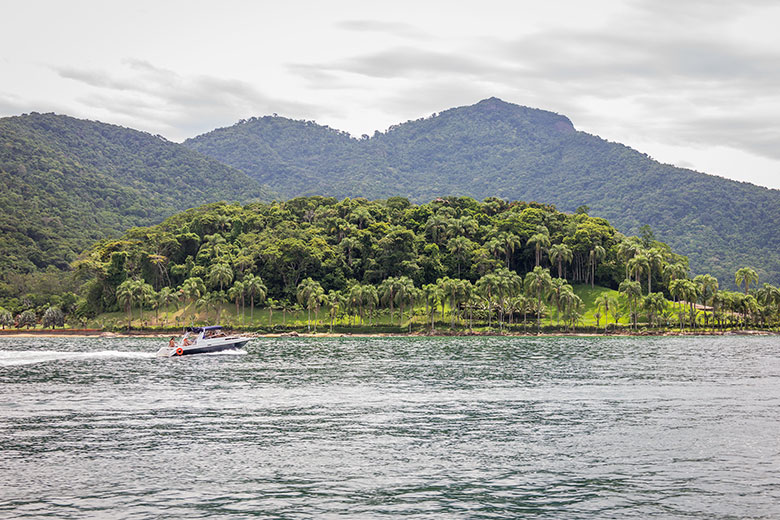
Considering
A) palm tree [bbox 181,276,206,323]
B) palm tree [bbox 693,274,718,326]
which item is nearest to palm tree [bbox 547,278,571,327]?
palm tree [bbox 693,274,718,326]

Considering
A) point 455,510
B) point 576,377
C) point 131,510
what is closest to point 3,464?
point 131,510

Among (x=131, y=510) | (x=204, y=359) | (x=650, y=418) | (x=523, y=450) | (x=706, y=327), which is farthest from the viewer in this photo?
(x=706, y=327)

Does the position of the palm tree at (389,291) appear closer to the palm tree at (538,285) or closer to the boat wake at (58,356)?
the palm tree at (538,285)

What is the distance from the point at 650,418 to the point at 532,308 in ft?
437

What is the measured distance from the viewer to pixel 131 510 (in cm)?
2877

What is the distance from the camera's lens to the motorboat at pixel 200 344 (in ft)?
352

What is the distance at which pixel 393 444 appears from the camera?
135ft

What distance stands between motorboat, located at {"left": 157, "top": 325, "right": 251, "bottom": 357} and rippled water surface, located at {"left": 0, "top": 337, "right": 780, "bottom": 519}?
89.7 ft

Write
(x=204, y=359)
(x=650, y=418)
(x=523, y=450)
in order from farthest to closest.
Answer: (x=204, y=359), (x=650, y=418), (x=523, y=450)

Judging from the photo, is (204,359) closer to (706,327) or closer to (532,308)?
(532,308)

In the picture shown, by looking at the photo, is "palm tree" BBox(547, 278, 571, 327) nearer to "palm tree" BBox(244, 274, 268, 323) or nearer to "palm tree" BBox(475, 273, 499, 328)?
"palm tree" BBox(475, 273, 499, 328)

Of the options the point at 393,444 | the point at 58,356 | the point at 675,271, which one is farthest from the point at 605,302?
the point at 393,444

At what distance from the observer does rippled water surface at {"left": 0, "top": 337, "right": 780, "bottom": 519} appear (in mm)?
29906

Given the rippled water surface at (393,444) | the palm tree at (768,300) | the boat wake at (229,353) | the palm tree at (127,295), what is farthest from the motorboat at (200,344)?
the palm tree at (768,300)
